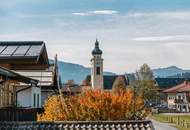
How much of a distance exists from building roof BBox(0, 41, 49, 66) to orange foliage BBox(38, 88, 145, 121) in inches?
436

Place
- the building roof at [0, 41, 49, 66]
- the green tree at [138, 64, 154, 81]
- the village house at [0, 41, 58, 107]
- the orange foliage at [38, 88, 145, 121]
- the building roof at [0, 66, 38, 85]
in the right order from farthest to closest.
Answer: the green tree at [138, 64, 154, 81]
the building roof at [0, 41, 49, 66]
the village house at [0, 41, 58, 107]
the orange foliage at [38, 88, 145, 121]
the building roof at [0, 66, 38, 85]

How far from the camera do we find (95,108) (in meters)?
27.1

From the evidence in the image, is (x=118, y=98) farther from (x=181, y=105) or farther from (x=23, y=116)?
(x=181, y=105)

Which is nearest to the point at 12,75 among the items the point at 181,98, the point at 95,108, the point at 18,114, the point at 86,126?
the point at 18,114

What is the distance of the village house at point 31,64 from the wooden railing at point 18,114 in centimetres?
506

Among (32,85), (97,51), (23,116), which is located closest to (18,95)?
(32,85)

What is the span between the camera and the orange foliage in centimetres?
2709

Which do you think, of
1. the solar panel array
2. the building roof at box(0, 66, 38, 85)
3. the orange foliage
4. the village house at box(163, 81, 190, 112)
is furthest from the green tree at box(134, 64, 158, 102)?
the orange foliage

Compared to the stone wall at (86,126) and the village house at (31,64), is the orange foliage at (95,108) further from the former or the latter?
the stone wall at (86,126)

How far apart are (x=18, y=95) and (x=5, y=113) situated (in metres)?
10.2

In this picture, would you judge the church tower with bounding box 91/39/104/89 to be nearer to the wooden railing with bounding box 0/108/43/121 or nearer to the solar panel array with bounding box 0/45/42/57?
the solar panel array with bounding box 0/45/42/57

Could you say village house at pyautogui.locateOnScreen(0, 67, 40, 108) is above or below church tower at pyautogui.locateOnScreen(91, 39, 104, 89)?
below

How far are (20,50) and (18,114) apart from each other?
1401cm

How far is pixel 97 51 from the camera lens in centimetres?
15862
